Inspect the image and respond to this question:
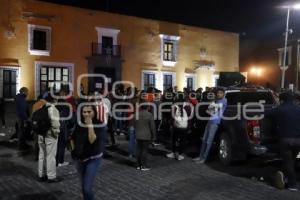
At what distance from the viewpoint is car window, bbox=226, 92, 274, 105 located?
10695 mm

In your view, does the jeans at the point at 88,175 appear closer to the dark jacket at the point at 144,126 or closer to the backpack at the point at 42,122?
the backpack at the point at 42,122

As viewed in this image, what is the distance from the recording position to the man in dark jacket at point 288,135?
7.32m

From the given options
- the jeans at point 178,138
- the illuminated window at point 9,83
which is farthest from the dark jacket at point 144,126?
the illuminated window at point 9,83

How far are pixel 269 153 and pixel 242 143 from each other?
67 centimetres

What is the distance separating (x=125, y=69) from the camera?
26156 millimetres

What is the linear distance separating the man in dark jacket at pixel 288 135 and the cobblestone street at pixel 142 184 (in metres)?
0.24

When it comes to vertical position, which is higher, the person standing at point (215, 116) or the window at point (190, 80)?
the window at point (190, 80)

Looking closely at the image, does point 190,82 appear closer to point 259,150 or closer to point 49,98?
point 259,150

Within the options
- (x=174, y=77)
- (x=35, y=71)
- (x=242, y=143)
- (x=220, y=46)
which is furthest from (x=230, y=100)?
(x=220, y=46)

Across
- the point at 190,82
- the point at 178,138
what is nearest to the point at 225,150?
the point at 178,138

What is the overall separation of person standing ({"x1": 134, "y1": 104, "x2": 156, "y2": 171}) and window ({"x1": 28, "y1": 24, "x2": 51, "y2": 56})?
15.1 metres

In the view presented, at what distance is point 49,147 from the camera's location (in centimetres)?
774

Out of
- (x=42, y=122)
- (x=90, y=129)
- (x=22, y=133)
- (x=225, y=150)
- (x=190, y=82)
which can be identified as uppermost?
(x=190, y=82)

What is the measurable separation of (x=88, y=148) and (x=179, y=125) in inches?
199
